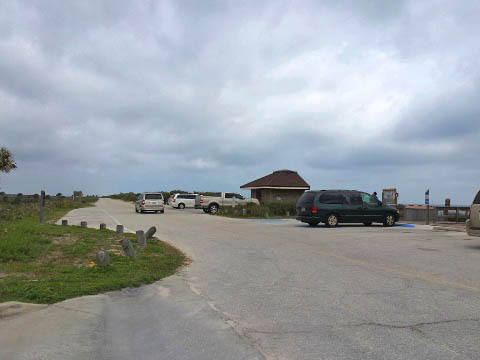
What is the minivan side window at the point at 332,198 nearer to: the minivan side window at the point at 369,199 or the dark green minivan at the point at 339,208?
the dark green minivan at the point at 339,208

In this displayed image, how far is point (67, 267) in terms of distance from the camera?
9.12m

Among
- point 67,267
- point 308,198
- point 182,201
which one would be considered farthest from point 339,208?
point 182,201

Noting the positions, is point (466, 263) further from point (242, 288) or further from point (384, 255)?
point (242, 288)

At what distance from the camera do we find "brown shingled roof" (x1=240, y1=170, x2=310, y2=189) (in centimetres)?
4597

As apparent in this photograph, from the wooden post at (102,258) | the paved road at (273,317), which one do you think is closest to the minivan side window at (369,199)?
the paved road at (273,317)

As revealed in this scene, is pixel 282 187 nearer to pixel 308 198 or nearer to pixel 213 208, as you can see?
pixel 213 208

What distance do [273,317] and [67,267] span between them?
529 centimetres

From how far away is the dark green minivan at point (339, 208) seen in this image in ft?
72.3

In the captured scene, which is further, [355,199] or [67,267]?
[355,199]

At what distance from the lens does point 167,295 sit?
708cm

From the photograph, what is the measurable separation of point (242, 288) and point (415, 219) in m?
24.6

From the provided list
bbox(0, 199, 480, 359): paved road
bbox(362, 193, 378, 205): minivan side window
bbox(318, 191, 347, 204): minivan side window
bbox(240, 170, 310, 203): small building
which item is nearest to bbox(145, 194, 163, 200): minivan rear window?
bbox(240, 170, 310, 203): small building

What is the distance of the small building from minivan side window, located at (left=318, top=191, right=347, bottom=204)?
73.4 ft

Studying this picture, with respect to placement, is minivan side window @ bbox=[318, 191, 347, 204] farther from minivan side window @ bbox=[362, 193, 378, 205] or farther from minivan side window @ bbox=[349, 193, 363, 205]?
minivan side window @ bbox=[362, 193, 378, 205]
